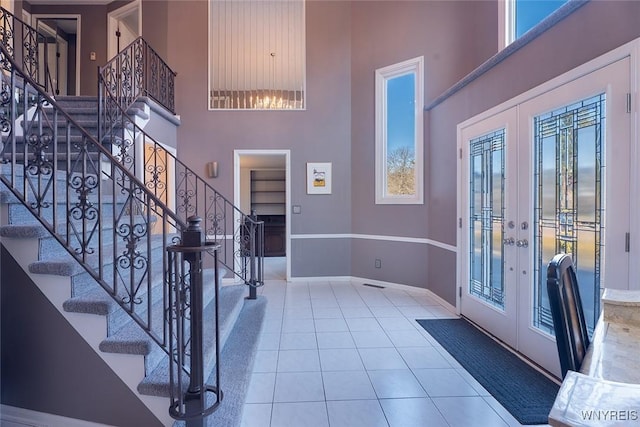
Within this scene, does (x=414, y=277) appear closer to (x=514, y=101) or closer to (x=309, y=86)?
(x=514, y=101)

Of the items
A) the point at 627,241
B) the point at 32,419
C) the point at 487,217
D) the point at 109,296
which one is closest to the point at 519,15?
the point at 487,217

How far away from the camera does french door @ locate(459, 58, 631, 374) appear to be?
1.87 meters

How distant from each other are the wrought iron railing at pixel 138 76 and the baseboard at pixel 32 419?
2755 millimetres

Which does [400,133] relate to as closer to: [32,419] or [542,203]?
[542,203]

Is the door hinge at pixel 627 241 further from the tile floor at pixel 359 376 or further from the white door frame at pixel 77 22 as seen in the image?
the white door frame at pixel 77 22

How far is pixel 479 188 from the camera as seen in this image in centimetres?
338

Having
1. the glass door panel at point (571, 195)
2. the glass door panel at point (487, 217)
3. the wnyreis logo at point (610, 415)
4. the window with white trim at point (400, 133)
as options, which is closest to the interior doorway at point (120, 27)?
the window with white trim at point (400, 133)

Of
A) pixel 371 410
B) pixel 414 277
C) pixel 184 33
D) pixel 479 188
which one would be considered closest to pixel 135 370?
pixel 371 410

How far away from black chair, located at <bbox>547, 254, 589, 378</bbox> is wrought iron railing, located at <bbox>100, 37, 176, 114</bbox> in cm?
381

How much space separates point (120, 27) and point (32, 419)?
643 cm

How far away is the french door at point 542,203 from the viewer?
73.5 inches

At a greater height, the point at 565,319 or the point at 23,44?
the point at 23,44

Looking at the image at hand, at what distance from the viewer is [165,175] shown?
16.2ft

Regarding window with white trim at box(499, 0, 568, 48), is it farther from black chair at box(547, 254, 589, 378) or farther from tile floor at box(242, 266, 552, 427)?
tile floor at box(242, 266, 552, 427)
